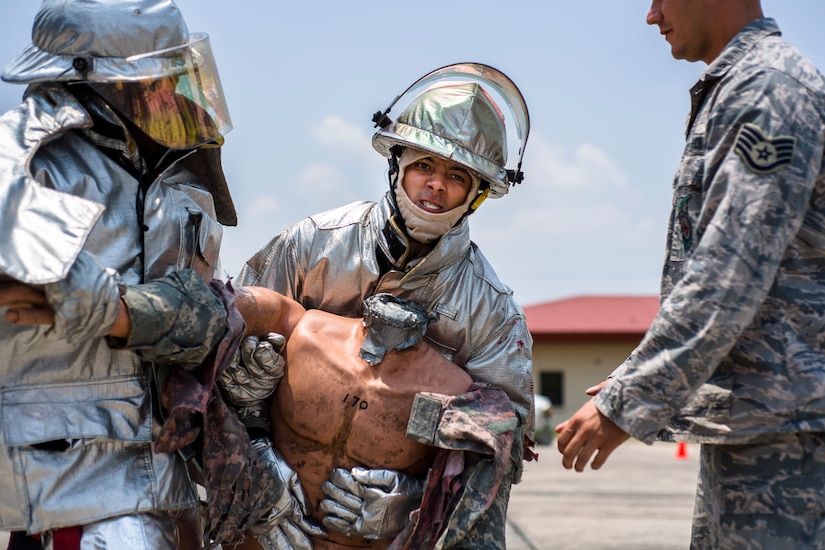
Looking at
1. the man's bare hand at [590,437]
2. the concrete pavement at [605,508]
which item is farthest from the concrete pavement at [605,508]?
the man's bare hand at [590,437]

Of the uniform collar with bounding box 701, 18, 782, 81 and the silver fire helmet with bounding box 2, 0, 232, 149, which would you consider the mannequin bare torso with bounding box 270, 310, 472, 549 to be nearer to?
the silver fire helmet with bounding box 2, 0, 232, 149

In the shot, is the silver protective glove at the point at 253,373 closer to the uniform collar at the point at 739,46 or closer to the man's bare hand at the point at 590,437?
the man's bare hand at the point at 590,437

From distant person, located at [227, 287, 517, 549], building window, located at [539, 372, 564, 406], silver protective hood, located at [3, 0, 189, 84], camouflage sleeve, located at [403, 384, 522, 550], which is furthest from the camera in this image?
building window, located at [539, 372, 564, 406]

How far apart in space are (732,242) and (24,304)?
1800 mm

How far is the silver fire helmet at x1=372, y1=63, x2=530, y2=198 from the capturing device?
12.6 feet

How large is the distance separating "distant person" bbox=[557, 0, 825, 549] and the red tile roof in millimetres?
26789

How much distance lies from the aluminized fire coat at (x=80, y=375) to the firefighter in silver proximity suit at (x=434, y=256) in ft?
2.16

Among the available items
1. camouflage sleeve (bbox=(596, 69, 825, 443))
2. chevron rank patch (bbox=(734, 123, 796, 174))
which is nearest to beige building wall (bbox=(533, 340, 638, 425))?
camouflage sleeve (bbox=(596, 69, 825, 443))

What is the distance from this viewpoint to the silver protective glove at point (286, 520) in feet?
11.7

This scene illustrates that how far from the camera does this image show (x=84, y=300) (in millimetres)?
2697

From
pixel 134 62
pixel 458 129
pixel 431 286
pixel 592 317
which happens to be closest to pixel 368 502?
pixel 431 286

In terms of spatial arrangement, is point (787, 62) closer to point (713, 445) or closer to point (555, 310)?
point (713, 445)

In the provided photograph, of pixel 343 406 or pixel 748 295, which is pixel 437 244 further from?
pixel 748 295

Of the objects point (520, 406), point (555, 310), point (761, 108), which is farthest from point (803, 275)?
point (555, 310)
